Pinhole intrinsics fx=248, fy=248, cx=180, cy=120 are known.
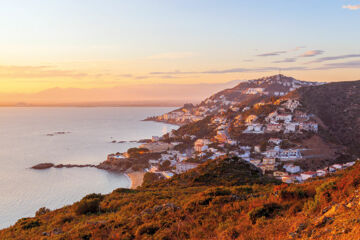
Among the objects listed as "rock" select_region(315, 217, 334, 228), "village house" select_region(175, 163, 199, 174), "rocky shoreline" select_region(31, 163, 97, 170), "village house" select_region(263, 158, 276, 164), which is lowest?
"rocky shoreline" select_region(31, 163, 97, 170)

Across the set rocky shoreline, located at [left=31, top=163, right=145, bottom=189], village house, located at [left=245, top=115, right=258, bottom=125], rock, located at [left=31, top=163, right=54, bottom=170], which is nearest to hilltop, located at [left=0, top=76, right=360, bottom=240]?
village house, located at [left=245, top=115, right=258, bottom=125]

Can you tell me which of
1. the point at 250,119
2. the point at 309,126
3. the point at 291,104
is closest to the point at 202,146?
the point at 250,119

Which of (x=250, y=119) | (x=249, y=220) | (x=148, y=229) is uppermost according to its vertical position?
(x=249, y=220)

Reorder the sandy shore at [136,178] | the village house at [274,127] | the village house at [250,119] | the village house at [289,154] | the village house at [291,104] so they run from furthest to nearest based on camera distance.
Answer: the village house at [250,119] < the village house at [291,104] < the village house at [274,127] < the village house at [289,154] < the sandy shore at [136,178]

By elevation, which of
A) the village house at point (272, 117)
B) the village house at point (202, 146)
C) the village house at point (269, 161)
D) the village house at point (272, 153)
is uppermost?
the village house at point (272, 117)

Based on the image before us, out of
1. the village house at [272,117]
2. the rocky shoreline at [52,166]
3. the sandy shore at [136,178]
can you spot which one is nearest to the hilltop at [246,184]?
the village house at [272,117]

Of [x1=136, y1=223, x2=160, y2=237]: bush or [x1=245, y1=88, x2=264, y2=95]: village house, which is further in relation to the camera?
[x1=245, y1=88, x2=264, y2=95]: village house

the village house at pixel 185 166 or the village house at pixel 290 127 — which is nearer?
the village house at pixel 185 166

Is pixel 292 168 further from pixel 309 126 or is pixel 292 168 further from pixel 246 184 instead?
pixel 246 184

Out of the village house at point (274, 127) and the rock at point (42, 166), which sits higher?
the village house at point (274, 127)

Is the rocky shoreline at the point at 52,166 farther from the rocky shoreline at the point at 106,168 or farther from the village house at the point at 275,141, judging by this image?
the village house at the point at 275,141

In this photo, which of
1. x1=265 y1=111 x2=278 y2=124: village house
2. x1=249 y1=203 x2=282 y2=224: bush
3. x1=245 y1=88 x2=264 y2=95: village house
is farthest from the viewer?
x1=245 y1=88 x2=264 y2=95: village house

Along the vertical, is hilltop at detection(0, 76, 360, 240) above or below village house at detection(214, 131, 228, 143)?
above

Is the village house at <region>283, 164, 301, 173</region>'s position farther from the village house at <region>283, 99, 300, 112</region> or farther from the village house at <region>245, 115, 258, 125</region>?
the village house at <region>283, 99, 300, 112</region>
